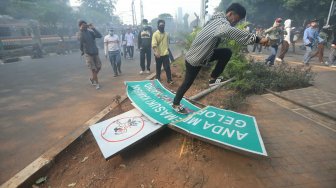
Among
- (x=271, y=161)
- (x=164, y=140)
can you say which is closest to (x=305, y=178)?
(x=271, y=161)

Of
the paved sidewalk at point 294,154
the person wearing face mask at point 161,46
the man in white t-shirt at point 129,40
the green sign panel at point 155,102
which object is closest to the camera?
the paved sidewalk at point 294,154

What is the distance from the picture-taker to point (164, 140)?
3.33 metres

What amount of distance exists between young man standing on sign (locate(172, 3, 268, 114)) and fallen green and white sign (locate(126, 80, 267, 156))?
358 millimetres

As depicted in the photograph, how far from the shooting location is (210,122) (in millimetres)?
Answer: 3156

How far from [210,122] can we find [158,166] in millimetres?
969

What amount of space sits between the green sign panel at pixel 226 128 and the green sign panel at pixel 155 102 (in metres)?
0.36

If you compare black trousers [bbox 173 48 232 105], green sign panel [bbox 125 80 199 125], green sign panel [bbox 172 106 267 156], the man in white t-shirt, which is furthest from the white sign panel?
the man in white t-shirt

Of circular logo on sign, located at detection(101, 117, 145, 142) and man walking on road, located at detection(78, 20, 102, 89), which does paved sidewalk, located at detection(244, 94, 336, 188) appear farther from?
man walking on road, located at detection(78, 20, 102, 89)

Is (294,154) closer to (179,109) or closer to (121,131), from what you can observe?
(179,109)

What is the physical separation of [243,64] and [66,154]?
179 inches

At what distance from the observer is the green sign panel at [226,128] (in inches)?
100

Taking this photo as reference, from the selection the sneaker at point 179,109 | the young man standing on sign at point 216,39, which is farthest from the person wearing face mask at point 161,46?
the young man standing on sign at point 216,39

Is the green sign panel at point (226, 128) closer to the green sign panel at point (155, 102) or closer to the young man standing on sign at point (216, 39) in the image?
the green sign panel at point (155, 102)

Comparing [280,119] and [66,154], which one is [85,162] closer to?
[66,154]
